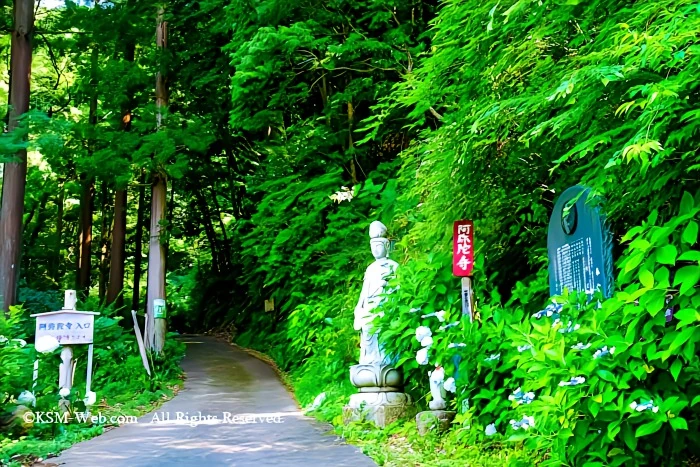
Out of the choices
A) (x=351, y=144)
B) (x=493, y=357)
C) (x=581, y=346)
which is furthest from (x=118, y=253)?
(x=581, y=346)

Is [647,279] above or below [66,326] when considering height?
above

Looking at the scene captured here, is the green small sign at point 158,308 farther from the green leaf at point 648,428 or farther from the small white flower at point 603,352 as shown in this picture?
the green leaf at point 648,428

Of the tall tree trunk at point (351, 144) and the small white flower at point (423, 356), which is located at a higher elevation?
the tall tree trunk at point (351, 144)

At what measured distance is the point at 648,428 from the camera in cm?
294

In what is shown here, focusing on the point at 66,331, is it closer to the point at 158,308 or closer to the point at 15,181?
the point at 15,181

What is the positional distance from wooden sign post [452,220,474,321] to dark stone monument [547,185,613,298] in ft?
2.97

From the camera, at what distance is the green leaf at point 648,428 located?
2920 millimetres

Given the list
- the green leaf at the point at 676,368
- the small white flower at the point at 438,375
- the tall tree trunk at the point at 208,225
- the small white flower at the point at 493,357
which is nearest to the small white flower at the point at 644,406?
the green leaf at the point at 676,368

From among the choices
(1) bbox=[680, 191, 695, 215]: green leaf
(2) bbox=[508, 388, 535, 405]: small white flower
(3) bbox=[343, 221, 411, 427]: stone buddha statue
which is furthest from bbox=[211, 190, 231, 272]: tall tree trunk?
(1) bbox=[680, 191, 695, 215]: green leaf

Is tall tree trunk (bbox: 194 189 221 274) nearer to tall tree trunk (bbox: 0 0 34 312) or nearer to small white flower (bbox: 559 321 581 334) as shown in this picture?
tall tree trunk (bbox: 0 0 34 312)

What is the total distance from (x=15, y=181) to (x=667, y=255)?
11.5 metres

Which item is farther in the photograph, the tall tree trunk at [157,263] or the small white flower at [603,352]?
the tall tree trunk at [157,263]

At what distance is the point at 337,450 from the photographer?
231 inches

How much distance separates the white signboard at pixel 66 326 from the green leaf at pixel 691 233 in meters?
7.40
